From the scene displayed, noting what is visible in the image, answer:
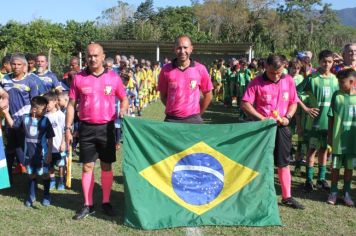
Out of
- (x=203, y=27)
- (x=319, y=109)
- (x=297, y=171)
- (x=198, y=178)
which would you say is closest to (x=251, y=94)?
(x=198, y=178)

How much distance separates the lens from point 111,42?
30422mm

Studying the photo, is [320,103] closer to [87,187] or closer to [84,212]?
[87,187]

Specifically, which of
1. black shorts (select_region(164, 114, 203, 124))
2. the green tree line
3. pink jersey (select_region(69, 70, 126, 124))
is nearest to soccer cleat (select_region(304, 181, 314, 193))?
black shorts (select_region(164, 114, 203, 124))

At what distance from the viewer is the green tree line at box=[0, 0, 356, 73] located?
3575 cm

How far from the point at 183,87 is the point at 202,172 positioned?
1.09 m

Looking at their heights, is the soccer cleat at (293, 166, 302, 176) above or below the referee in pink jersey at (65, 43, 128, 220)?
below

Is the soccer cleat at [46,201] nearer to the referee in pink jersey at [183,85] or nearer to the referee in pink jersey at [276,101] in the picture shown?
the referee in pink jersey at [183,85]

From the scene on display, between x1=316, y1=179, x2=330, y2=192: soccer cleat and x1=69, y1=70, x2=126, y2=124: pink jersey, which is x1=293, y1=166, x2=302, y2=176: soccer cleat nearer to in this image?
x1=316, y1=179, x2=330, y2=192: soccer cleat

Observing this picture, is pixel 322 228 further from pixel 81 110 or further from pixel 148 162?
pixel 81 110

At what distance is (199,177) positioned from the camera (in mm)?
5266

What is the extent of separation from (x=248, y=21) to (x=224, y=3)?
5.29m

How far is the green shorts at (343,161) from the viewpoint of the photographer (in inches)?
237

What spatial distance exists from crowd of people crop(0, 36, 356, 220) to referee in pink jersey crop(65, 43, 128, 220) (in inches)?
0.5

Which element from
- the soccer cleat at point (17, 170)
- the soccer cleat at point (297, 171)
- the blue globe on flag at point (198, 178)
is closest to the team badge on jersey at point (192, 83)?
the blue globe on flag at point (198, 178)
